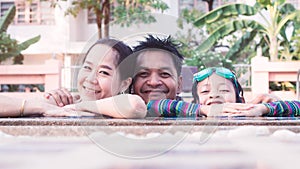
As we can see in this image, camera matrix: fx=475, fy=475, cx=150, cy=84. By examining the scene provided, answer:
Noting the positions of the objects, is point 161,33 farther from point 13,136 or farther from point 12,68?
point 12,68

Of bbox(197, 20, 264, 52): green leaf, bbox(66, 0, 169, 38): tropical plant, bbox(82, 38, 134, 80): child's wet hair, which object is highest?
bbox(66, 0, 169, 38): tropical plant

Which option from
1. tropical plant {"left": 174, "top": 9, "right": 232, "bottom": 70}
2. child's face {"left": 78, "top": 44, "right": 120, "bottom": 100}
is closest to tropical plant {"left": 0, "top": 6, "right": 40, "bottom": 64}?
tropical plant {"left": 174, "top": 9, "right": 232, "bottom": 70}

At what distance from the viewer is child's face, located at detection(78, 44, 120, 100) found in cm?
171

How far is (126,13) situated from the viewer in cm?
978

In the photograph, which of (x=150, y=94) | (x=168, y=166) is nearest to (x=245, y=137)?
(x=168, y=166)

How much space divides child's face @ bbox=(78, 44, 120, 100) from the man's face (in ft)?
0.33

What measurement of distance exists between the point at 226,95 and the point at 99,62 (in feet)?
1.61

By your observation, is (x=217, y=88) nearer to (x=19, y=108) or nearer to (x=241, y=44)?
(x=19, y=108)

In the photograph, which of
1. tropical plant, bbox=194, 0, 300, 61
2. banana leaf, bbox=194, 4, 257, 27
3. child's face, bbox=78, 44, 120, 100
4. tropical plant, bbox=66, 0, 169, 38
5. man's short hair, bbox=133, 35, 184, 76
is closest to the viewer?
child's face, bbox=78, 44, 120, 100

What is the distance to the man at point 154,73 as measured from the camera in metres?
1.80

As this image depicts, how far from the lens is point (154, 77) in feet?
5.90

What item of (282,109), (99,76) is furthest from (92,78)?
(282,109)

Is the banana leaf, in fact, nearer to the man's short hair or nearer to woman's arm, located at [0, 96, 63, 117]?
the man's short hair

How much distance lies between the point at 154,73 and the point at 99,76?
0.73 feet
